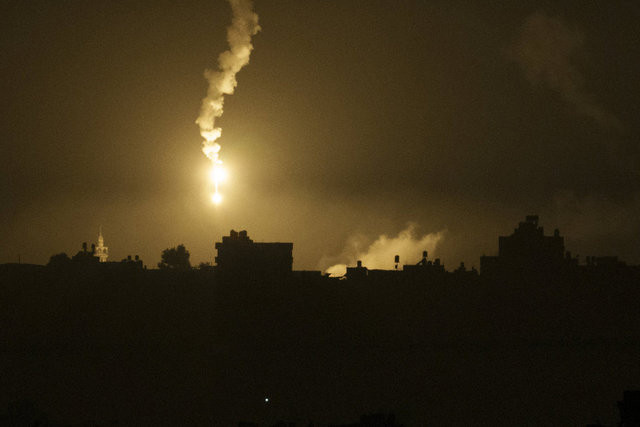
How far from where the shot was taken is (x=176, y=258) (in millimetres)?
186500

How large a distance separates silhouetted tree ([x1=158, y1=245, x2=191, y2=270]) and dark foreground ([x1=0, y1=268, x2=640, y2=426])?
147ft

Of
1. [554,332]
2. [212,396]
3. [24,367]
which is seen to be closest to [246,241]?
[212,396]

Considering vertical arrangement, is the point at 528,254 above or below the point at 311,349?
above

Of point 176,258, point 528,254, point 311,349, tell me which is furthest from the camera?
point 176,258

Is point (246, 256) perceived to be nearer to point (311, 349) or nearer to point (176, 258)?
point (311, 349)

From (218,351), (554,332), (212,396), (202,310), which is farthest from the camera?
(554,332)

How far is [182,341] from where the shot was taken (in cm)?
12019

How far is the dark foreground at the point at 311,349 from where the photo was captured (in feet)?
357

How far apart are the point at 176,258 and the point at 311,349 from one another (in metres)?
65.7

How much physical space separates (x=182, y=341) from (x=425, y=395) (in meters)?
25.9

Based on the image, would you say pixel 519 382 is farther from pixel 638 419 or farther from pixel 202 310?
pixel 638 419

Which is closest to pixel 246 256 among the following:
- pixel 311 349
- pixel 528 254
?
pixel 311 349

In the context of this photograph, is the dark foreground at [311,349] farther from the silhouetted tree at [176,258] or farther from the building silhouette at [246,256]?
the silhouetted tree at [176,258]

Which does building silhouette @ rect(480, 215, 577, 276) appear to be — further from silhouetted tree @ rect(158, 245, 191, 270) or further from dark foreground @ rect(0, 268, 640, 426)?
silhouetted tree @ rect(158, 245, 191, 270)
